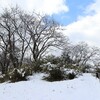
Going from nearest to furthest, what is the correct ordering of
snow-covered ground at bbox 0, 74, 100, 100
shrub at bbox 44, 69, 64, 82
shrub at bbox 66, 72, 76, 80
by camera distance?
snow-covered ground at bbox 0, 74, 100, 100 < shrub at bbox 44, 69, 64, 82 < shrub at bbox 66, 72, 76, 80

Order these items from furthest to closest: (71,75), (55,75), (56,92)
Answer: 1. (71,75)
2. (55,75)
3. (56,92)

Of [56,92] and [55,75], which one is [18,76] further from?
[56,92]

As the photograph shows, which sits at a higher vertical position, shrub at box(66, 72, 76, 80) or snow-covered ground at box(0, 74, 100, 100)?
shrub at box(66, 72, 76, 80)

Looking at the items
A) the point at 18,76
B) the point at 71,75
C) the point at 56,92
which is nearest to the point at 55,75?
the point at 71,75

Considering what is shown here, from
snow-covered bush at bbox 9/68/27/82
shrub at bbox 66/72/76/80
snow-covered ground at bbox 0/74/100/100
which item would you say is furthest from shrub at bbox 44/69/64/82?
snow-covered ground at bbox 0/74/100/100

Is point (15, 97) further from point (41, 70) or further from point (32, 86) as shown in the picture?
point (41, 70)

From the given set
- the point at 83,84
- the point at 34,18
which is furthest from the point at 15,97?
the point at 34,18

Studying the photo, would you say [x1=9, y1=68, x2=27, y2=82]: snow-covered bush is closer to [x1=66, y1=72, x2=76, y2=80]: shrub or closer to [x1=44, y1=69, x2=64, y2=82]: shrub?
[x1=44, y1=69, x2=64, y2=82]: shrub

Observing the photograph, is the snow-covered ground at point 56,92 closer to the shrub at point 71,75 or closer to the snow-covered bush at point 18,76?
the shrub at point 71,75

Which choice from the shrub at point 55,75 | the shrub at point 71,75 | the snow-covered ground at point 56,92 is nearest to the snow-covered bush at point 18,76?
the shrub at point 55,75

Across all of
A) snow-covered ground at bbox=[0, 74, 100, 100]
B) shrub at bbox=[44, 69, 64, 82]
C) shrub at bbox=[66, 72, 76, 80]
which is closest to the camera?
snow-covered ground at bbox=[0, 74, 100, 100]

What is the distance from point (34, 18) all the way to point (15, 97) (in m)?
29.4

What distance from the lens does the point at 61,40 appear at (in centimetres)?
3919

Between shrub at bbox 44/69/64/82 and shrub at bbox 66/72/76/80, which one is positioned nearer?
shrub at bbox 44/69/64/82
